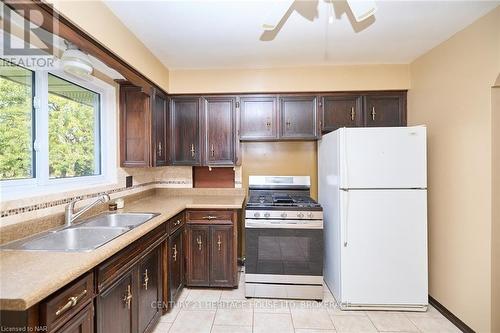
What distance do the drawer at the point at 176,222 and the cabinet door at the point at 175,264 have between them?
43mm

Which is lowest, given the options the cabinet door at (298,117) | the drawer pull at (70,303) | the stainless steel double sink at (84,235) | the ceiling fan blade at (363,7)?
the drawer pull at (70,303)

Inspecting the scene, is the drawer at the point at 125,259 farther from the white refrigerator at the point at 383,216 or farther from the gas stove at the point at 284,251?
the white refrigerator at the point at 383,216

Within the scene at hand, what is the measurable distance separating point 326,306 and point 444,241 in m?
1.19

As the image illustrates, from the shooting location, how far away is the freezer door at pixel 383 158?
7.57ft

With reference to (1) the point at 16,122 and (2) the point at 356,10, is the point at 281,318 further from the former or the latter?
(1) the point at 16,122

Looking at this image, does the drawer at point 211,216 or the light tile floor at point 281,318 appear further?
the drawer at point 211,216

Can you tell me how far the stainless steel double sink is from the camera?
1.45 m

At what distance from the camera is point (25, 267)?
44.6 inches

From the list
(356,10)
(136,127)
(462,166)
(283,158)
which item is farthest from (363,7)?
(136,127)

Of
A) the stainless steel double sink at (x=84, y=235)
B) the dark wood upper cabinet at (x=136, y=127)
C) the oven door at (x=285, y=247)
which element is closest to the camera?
the stainless steel double sink at (x=84, y=235)

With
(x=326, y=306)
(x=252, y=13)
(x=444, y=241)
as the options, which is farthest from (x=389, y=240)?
(x=252, y=13)

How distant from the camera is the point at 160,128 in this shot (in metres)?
2.84

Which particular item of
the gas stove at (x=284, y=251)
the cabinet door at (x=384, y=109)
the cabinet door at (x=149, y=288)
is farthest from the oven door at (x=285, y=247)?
the cabinet door at (x=384, y=109)

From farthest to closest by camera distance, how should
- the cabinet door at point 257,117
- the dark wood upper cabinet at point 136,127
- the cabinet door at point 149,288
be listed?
the cabinet door at point 257,117
the dark wood upper cabinet at point 136,127
the cabinet door at point 149,288
